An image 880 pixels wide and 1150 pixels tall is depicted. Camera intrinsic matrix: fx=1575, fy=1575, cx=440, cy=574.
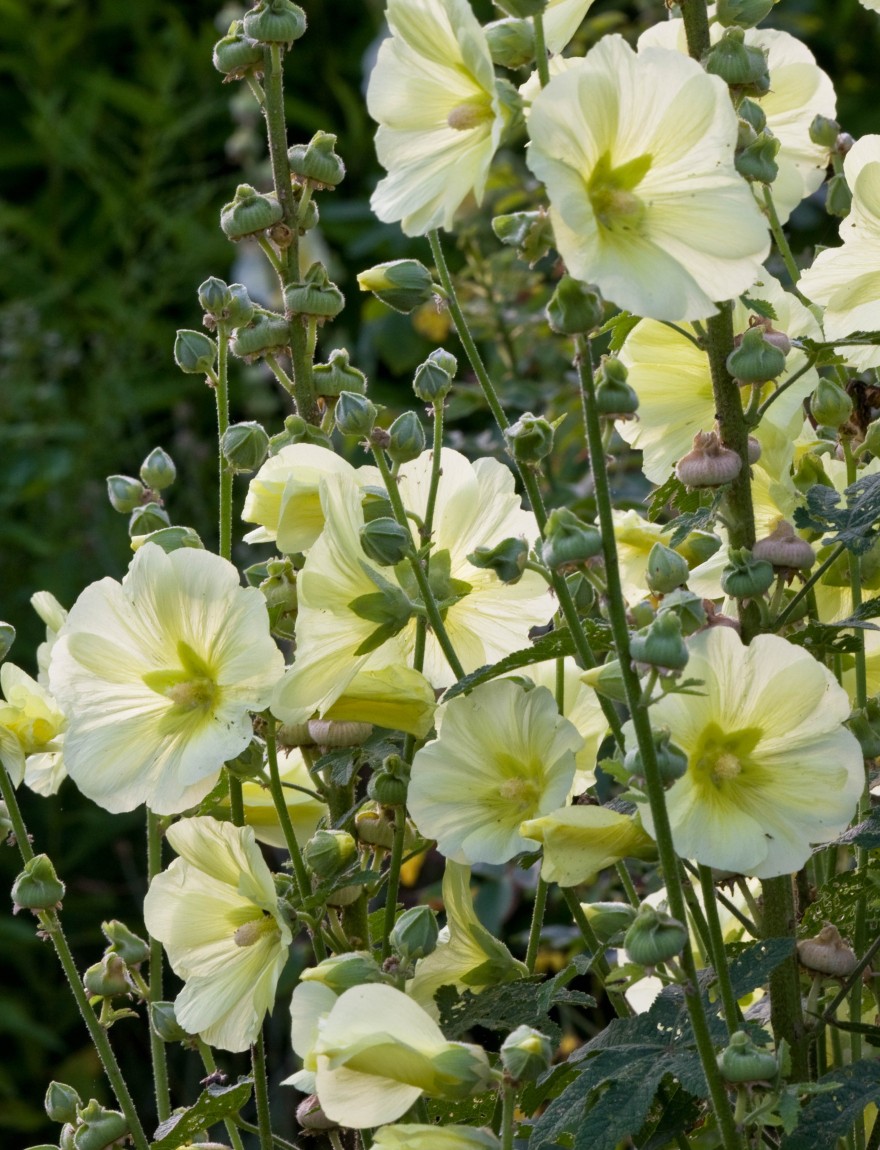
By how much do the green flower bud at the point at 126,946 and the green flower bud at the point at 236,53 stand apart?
0.99 ft

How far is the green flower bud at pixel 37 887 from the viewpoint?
0.53 meters

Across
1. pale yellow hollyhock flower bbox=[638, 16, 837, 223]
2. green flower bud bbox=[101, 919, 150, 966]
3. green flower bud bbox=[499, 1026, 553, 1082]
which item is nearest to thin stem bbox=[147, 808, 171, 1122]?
green flower bud bbox=[101, 919, 150, 966]

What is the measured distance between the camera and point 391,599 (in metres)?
0.48

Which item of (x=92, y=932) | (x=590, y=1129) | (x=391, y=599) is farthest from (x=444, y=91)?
(x=92, y=932)

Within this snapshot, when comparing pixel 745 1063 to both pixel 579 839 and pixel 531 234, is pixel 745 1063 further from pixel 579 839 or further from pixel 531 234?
pixel 531 234

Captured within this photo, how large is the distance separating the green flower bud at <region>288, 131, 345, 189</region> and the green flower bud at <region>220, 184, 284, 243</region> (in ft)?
0.08

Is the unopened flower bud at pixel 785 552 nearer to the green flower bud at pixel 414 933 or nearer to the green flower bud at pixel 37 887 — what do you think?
the green flower bud at pixel 414 933

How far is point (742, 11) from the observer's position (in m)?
0.49

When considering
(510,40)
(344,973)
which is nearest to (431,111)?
(510,40)

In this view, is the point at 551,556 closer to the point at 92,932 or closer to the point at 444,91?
the point at 444,91

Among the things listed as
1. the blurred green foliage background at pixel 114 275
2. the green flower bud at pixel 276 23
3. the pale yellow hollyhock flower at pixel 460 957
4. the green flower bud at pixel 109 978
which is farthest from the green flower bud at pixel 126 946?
the blurred green foliage background at pixel 114 275

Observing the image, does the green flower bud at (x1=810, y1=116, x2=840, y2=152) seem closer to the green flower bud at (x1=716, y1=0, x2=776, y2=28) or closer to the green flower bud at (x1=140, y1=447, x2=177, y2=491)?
the green flower bud at (x1=716, y1=0, x2=776, y2=28)

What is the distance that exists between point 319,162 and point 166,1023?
0.30m

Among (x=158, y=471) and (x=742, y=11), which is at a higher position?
(x=742, y=11)
